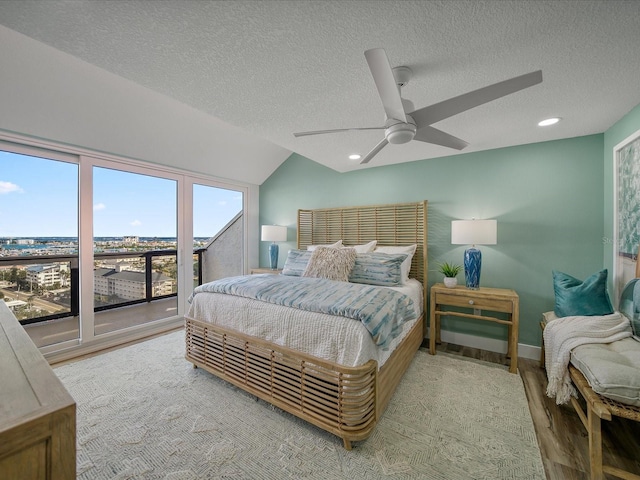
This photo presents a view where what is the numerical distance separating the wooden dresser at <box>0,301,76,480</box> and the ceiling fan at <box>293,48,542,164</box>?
159cm

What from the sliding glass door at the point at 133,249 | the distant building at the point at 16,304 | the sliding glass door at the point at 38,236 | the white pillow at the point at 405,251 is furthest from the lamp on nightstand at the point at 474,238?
the distant building at the point at 16,304

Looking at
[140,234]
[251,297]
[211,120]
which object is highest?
[211,120]

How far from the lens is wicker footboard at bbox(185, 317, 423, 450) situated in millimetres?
1634

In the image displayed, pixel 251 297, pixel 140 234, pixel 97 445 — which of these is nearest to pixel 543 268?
pixel 251 297

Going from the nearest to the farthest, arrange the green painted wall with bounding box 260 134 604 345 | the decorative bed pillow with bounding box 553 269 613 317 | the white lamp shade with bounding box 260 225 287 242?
the decorative bed pillow with bounding box 553 269 613 317 → the green painted wall with bounding box 260 134 604 345 → the white lamp shade with bounding box 260 225 287 242

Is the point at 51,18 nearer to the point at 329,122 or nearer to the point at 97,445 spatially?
the point at 329,122

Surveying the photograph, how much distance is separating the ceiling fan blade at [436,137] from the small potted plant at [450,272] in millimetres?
1506

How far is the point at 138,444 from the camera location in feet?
5.49

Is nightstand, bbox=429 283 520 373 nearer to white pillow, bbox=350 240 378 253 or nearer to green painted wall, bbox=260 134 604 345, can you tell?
green painted wall, bbox=260 134 604 345

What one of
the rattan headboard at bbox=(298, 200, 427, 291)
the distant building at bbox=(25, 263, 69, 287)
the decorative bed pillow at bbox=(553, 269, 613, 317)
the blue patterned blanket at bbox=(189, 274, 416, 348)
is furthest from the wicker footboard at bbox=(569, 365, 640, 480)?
the distant building at bbox=(25, 263, 69, 287)

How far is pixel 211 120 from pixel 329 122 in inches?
74.9

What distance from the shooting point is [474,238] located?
2.74m

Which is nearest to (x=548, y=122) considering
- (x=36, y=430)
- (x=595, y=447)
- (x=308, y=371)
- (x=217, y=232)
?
(x=595, y=447)

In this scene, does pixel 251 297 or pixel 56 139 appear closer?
pixel 251 297
